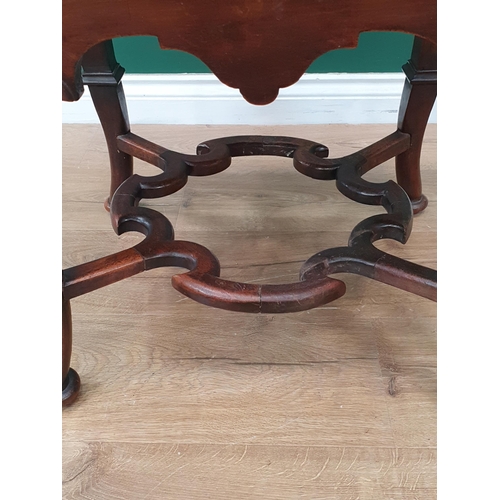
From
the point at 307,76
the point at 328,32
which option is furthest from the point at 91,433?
the point at 307,76

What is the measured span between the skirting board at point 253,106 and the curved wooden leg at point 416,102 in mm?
361

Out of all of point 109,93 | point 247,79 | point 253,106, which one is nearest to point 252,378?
point 247,79

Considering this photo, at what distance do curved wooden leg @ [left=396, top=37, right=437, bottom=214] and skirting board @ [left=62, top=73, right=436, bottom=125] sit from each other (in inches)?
14.2

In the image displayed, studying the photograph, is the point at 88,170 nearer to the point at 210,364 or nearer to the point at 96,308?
the point at 96,308

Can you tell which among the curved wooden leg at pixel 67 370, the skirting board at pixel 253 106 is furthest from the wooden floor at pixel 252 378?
the skirting board at pixel 253 106

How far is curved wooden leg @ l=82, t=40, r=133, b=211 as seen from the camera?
1.02 m

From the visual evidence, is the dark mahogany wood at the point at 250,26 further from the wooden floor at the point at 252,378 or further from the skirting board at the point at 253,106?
the skirting board at the point at 253,106

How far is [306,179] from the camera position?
1.31 meters

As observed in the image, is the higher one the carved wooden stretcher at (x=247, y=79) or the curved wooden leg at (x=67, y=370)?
the carved wooden stretcher at (x=247, y=79)

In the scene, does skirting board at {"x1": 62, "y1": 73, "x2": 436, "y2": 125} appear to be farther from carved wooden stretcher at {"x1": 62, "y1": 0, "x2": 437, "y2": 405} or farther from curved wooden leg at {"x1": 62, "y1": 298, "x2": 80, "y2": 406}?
curved wooden leg at {"x1": 62, "y1": 298, "x2": 80, "y2": 406}

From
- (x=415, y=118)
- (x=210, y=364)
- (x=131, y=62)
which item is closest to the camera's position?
(x=210, y=364)

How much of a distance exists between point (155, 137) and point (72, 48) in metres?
0.71

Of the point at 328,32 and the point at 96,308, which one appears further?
the point at 96,308

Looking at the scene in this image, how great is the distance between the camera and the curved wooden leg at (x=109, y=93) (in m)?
1.02
